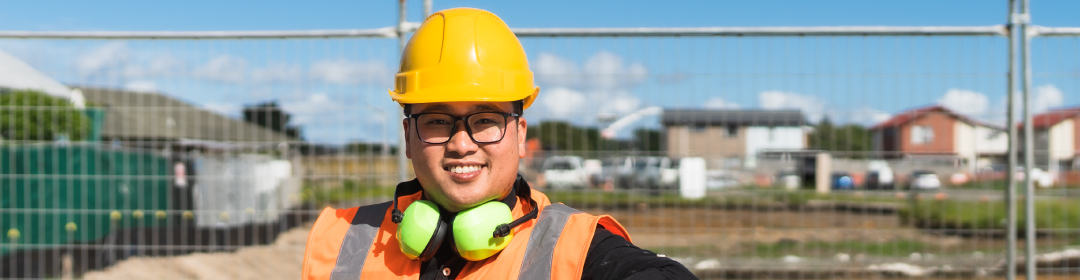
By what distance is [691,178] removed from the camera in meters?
4.36

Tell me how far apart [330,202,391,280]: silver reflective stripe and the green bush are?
155 inches

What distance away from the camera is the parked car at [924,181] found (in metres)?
4.28

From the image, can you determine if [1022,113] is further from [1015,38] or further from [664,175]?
[664,175]

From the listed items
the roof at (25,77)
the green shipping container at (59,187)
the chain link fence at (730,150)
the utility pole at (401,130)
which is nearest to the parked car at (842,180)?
the chain link fence at (730,150)

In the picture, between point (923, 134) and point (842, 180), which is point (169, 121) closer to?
point (842, 180)

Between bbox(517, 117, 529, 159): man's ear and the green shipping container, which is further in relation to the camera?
the green shipping container

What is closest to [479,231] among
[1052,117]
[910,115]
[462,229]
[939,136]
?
[462,229]

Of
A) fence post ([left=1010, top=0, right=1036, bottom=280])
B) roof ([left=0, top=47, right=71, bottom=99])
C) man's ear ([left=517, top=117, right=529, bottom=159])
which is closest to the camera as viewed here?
man's ear ([left=517, top=117, right=529, bottom=159])

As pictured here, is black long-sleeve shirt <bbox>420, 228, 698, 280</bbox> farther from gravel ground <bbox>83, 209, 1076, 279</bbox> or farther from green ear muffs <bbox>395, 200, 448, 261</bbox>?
gravel ground <bbox>83, 209, 1076, 279</bbox>

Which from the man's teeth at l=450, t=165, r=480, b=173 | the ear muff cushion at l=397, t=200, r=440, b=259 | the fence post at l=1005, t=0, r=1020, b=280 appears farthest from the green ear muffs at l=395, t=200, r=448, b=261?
the fence post at l=1005, t=0, r=1020, b=280

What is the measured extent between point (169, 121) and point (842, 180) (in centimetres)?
449

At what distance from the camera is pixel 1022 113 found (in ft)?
13.8

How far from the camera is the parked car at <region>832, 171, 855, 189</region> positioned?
4238 mm

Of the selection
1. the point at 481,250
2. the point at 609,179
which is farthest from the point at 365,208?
the point at 609,179
